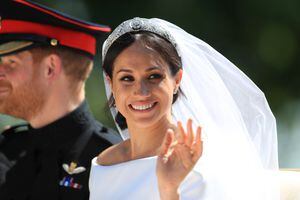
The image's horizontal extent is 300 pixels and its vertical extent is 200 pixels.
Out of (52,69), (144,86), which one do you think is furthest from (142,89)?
(52,69)

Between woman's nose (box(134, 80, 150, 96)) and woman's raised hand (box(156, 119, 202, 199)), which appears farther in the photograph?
woman's nose (box(134, 80, 150, 96))

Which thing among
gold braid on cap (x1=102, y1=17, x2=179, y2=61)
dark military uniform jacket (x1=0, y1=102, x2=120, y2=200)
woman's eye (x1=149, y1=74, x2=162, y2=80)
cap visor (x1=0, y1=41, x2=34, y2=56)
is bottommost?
dark military uniform jacket (x1=0, y1=102, x2=120, y2=200)

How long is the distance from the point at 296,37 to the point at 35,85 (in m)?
2.00

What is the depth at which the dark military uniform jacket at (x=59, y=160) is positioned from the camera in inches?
151

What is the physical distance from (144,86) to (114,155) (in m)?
0.38

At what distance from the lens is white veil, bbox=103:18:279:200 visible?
3.23m

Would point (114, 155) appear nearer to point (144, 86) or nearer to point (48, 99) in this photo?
point (144, 86)

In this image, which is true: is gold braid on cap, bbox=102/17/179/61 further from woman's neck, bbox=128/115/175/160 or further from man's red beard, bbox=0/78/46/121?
man's red beard, bbox=0/78/46/121

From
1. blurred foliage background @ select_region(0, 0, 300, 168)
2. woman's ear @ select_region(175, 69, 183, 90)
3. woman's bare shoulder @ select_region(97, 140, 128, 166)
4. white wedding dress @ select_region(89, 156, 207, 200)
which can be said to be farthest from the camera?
blurred foliage background @ select_region(0, 0, 300, 168)

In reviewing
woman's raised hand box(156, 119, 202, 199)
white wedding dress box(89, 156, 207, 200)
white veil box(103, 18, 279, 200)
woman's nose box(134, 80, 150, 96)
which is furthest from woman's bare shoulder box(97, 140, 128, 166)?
woman's raised hand box(156, 119, 202, 199)

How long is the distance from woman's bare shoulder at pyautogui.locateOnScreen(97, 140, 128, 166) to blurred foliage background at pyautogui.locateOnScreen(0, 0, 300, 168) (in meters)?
1.82

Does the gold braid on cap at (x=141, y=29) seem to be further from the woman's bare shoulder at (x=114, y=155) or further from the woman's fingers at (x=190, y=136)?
the woman's fingers at (x=190, y=136)

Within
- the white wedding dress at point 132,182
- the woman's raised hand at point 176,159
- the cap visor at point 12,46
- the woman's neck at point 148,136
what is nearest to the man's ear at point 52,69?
the cap visor at point 12,46

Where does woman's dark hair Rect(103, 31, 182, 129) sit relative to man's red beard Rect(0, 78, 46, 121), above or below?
above
